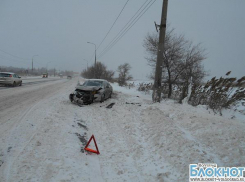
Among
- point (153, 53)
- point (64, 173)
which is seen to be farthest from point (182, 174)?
point (153, 53)

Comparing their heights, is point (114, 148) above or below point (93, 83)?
below

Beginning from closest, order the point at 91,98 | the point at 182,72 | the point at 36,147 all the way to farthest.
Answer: the point at 36,147, the point at 91,98, the point at 182,72

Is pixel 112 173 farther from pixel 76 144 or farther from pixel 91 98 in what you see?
pixel 91 98

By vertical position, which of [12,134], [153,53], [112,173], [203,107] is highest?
Result: [153,53]

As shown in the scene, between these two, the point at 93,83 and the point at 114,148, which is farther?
the point at 93,83

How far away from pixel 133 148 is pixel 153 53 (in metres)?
11.7

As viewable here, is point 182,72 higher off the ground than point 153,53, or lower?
lower

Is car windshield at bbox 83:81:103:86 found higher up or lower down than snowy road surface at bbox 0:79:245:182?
higher up

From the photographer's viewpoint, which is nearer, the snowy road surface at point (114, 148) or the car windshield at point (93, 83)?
the snowy road surface at point (114, 148)

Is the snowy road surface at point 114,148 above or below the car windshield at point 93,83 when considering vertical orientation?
below

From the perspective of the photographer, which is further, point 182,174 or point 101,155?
point 101,155

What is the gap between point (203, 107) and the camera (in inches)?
266

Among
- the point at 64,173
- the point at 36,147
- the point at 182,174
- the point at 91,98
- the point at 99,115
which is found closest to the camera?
the point at 64,173

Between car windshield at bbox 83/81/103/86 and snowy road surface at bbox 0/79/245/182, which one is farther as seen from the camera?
car windshield at bbox 83/81/103/86
